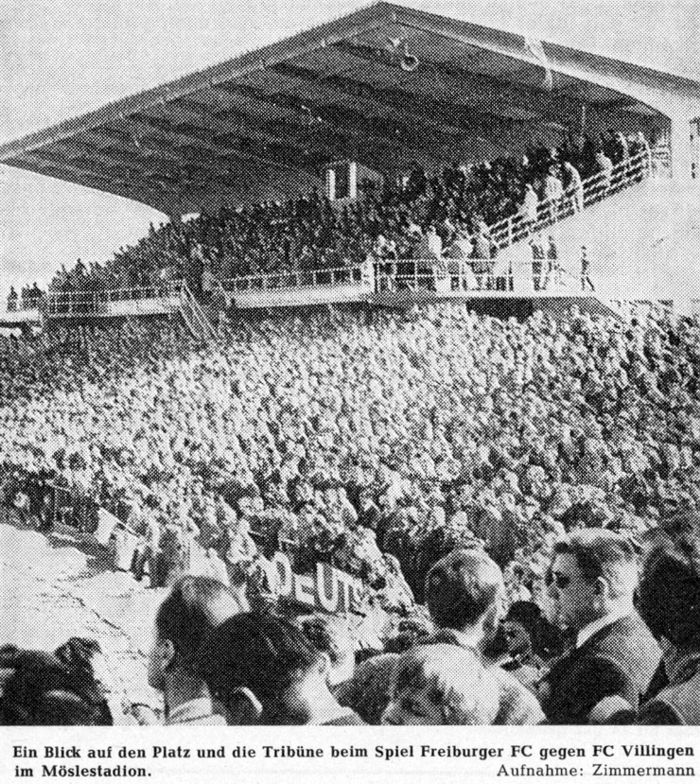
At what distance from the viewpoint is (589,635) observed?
12.1 feet

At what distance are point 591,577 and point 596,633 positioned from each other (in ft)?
0.63

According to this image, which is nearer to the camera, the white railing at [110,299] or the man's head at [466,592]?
the man's head at [466,592]

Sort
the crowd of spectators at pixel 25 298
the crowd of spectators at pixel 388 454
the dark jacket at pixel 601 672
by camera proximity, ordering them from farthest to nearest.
→ the crowd of spectators at pixel 25 298
the crowd of spectators at pixel 388 454
the dark jacket at pixel 601 672

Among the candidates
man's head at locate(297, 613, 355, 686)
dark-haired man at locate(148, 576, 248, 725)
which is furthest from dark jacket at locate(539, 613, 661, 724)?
dark-haired man at locate(148, 576, 248, 725)

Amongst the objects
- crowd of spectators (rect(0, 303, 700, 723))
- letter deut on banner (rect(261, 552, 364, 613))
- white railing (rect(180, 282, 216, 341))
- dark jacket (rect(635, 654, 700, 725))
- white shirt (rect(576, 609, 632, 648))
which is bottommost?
dark jacket (rect(635, 654, 700, 725))

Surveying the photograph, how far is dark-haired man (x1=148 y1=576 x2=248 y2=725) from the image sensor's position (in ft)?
12.8

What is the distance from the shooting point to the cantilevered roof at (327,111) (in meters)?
3.96

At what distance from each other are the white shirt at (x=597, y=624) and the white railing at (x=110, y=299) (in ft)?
6.35

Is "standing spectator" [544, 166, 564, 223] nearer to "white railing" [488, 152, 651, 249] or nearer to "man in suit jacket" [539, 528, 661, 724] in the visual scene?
"white railing" [488, 152, 651, 249]

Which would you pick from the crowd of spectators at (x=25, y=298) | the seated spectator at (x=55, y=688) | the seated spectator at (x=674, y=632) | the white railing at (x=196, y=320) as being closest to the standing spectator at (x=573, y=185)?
the seated spectator at (x=674, y=632)

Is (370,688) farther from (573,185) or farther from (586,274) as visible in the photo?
(573,185)

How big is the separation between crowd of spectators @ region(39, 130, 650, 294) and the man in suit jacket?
3.69 ft

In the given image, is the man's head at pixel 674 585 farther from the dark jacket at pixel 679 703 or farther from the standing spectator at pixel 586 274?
the standing spectator at pixel 586 274

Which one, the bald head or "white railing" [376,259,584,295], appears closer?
the bald head
